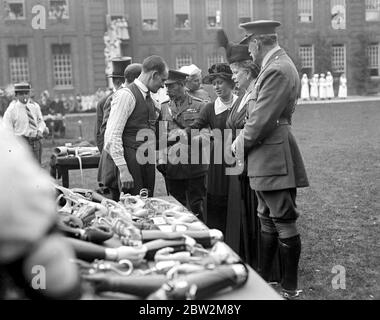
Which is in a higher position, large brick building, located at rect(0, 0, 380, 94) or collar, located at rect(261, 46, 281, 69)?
large brick building, located at rect(0, 0, 380, 94)

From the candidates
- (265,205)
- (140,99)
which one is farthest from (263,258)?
(140,99)

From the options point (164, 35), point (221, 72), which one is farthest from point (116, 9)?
point (221, 72)

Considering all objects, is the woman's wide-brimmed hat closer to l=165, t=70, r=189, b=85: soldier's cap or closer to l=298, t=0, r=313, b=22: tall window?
l=165, t=70, r=189, b=85: soldier's cap

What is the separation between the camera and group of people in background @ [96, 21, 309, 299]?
3842mm

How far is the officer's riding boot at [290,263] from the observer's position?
12.7ft

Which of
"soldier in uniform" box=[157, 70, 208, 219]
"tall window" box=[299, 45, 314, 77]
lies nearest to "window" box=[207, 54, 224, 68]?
"tall window" box=[299, 45, 314, 77]

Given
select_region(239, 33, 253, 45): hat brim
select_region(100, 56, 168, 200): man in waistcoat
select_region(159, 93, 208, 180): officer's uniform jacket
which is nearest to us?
select_region(239, 33, 253, 45): hat brim

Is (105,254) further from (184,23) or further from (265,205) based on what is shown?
(184,23)

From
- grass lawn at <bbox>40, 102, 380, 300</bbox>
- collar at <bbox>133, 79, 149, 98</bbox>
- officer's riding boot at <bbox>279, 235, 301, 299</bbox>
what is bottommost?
grass lawn at <bbox>40, 102, 380, 300</bbox>

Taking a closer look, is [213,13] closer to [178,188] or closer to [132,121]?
[178,188]

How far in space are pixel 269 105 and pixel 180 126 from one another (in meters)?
1.82

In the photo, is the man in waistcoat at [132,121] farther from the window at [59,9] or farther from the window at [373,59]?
the window at [373,59]

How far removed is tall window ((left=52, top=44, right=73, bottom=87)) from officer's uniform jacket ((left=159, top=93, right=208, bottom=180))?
27.0m

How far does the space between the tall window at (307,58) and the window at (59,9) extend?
14412 mm
